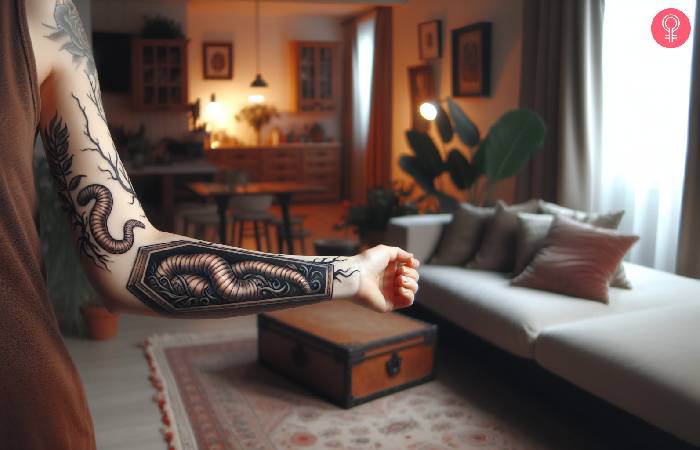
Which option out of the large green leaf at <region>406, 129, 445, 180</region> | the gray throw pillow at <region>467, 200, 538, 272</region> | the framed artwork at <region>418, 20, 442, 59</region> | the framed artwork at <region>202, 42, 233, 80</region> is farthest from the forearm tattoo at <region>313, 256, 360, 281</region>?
the framed artwork at <region>202, 42, 233, 80</region>

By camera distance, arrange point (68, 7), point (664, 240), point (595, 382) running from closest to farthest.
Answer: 1. point (68, 7)
2. point (595, 382)
3. point (664, 240)

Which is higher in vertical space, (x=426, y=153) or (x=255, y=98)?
(x=255, y=98)

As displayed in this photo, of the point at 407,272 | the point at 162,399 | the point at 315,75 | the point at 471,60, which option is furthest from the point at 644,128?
the point at 315,75

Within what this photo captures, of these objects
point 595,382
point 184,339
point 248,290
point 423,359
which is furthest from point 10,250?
point 184,339

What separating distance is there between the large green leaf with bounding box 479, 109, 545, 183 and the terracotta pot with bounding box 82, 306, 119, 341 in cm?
249

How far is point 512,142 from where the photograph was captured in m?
4.25

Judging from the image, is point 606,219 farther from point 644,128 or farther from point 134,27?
point 134,27

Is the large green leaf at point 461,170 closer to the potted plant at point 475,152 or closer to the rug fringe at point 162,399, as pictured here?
the potted plant at point 475,152

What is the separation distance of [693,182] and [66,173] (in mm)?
3391

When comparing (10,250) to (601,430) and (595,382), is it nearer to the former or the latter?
(595,382)

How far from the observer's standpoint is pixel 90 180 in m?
0.71

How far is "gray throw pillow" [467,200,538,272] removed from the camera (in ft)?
12.6

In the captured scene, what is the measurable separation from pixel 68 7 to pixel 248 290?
1.21 feet

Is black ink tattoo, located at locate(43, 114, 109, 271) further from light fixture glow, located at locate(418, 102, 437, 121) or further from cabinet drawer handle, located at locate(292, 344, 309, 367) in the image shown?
light fixture glow, located at locate(418, 102, 437, 121)
